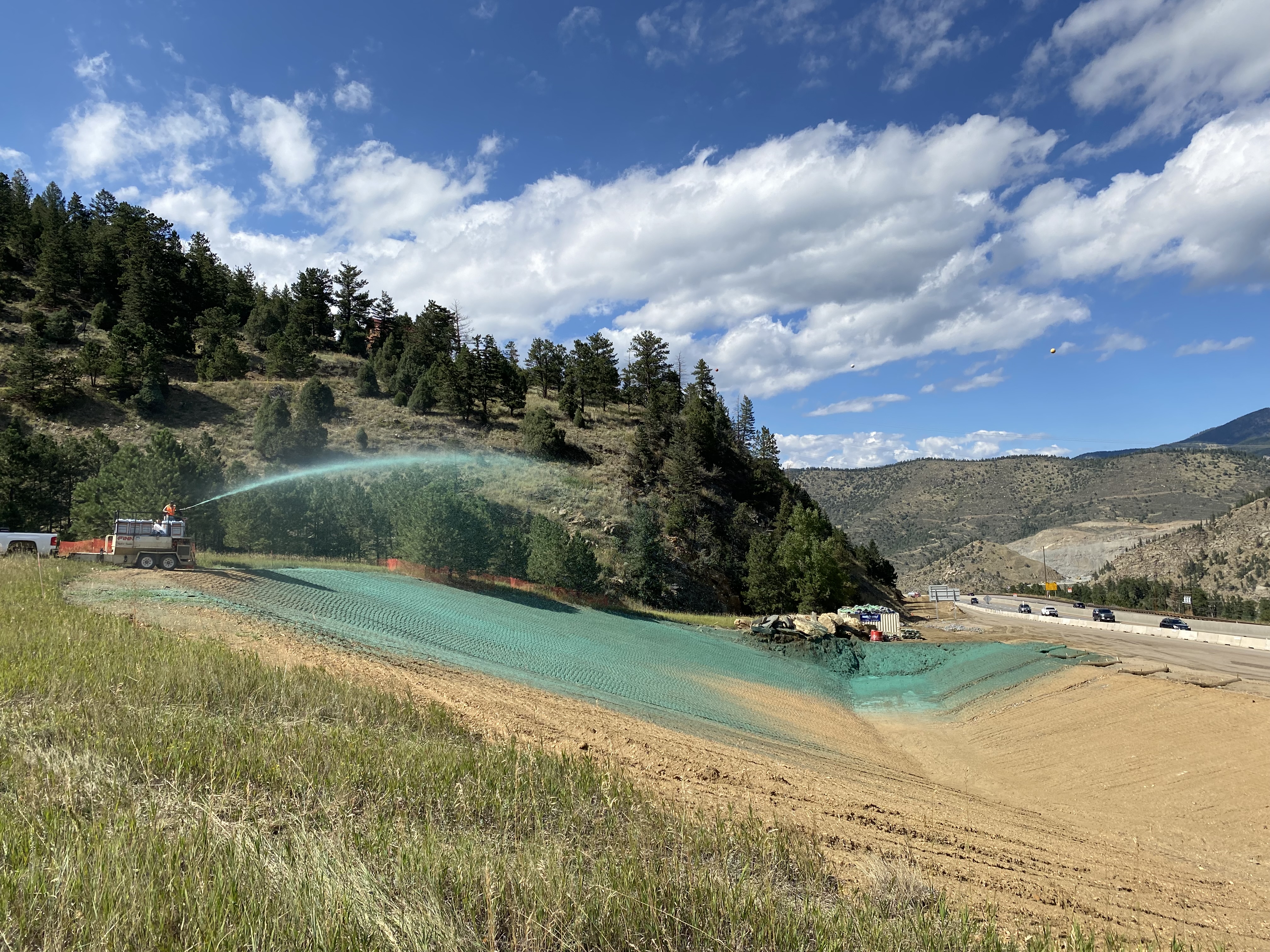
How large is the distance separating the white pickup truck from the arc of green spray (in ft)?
45.9

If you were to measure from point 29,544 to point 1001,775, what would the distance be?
39207mm

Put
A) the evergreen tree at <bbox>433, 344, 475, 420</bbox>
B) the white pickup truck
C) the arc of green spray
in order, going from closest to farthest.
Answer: the white pickup truck, the arc of green spray, the evergreen tree at <bbox>433, 344, 475, 420</bbox>

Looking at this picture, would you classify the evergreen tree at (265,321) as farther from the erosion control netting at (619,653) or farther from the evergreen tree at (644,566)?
the erosion control netting at (619,653)

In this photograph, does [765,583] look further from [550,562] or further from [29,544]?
[29,544]

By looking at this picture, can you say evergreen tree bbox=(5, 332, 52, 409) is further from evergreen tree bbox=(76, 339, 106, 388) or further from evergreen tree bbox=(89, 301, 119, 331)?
evergreen tree bbox=(89, 301, 119, 331)

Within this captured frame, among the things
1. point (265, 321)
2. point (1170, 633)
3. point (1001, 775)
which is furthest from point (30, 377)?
point (1170, 633)

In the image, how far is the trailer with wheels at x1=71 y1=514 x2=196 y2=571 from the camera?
2631 centimetres

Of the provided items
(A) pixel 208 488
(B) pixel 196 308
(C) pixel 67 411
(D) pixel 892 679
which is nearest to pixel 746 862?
(D) pixel 892 679

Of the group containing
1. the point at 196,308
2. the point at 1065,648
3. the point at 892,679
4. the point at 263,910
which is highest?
the point at 196,308

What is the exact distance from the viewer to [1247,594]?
390 feet

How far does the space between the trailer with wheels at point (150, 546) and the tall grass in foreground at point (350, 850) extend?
21.0m

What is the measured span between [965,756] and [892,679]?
13032mm

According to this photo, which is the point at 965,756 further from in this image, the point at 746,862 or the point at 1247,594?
the point at 1247,594

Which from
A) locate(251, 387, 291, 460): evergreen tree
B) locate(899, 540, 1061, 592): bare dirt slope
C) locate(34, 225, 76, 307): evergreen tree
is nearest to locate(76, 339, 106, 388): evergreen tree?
locate(251, 387, 291, 460): evergreen tree
